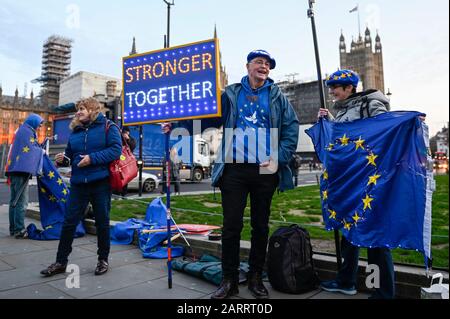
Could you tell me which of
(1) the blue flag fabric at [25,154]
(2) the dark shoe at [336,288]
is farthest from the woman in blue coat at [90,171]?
(2) the dark shoe at [336,288]

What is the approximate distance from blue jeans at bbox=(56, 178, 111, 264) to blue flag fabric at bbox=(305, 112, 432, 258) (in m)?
2.45

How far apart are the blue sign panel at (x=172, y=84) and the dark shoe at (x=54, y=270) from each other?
1750mm

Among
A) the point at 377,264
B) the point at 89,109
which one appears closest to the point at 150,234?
the point at 89,109

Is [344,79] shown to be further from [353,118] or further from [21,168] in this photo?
[21,168]

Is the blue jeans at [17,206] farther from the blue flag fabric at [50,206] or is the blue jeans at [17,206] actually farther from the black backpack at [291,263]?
the black backpack at [291,263]

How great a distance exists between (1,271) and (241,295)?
2729 millimetres

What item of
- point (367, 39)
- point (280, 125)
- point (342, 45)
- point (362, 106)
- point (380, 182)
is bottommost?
point (380, 182)

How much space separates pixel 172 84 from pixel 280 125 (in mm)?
1271

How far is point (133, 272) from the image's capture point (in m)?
3.89

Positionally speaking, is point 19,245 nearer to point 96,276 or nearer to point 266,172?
point 96,276

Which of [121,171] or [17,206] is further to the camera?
[17,206]

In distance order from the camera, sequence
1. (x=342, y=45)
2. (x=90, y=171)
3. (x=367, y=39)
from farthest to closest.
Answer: (x=342, y=45), (x=367, y=39), (x=90, y=171)

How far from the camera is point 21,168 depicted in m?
5.70
